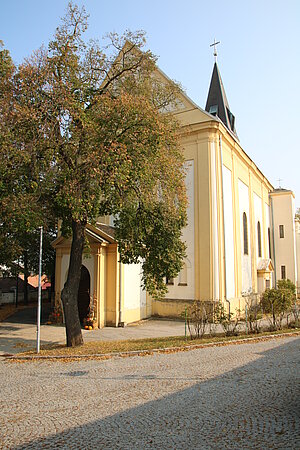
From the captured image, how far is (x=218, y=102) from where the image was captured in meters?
31.0

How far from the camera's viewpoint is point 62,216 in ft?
43.8

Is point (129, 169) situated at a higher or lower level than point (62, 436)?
higher

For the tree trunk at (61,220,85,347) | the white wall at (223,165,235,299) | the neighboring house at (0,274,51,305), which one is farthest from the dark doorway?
the neighboring house at (0,274,51,305)

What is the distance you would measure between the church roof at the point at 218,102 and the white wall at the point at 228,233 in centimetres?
817

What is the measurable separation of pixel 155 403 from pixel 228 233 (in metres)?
17.2

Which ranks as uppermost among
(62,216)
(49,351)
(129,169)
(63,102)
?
(63,102)

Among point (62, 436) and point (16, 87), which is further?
point (16, 87)

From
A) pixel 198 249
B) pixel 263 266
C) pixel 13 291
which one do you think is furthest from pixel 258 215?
pixel 13 291

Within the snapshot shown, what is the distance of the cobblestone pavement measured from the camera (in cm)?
492

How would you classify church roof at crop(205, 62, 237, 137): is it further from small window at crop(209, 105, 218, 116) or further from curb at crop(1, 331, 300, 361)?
curb at crop(1, 331, 300, 361)

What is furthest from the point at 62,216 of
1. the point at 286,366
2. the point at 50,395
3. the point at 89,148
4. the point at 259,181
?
the point at 259,181

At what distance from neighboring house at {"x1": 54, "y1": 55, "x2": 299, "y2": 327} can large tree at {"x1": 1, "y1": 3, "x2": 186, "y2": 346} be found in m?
4.54

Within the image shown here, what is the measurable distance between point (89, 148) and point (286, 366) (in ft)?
25.6

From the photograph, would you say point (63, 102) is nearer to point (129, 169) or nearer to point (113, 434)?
point (129, 169)
